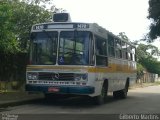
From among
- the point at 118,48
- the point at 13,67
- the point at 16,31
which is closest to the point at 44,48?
the point at 118,48

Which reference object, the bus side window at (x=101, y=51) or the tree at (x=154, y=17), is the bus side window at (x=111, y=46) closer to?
the bus side window at (x=101, y=51)

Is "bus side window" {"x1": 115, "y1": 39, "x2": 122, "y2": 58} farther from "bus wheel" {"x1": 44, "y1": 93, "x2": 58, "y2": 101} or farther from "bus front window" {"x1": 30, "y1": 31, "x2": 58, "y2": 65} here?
"bus front window" {"x1": 30, "y1": 31, "x2": 58, "y2": 65}

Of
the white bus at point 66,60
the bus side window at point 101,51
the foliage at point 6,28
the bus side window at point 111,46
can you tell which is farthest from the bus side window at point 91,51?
the foliage at point 6,28

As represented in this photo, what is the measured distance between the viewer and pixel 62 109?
1669cm

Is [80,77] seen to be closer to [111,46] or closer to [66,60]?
[66,60]

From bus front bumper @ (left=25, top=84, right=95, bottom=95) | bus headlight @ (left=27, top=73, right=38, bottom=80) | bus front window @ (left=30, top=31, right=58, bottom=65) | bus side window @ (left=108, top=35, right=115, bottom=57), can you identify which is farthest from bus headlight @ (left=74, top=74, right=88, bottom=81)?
bus side window @ (left=108, top=35, right=115, bottom=57)

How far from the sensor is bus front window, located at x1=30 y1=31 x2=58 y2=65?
1748 cm

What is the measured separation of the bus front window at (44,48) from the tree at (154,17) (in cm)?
800

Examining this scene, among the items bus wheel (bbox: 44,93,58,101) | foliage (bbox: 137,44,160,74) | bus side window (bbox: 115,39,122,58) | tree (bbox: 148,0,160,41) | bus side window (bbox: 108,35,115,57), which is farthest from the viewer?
foliage (bbox: 137,44,160,74)

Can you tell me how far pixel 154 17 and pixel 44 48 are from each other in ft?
29.6

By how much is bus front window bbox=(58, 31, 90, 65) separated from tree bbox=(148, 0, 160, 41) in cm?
755

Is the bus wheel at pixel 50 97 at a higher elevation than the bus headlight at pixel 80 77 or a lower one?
lower

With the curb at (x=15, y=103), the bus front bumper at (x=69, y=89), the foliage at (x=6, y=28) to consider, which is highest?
the foliage at (x=6, y=28)

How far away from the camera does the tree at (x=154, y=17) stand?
23.7m
